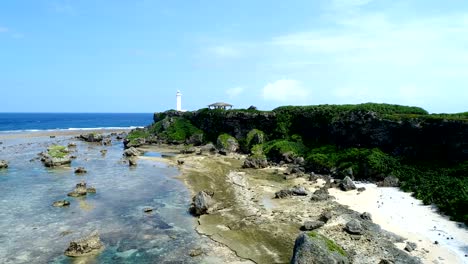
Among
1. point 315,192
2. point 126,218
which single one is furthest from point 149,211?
point 315,192

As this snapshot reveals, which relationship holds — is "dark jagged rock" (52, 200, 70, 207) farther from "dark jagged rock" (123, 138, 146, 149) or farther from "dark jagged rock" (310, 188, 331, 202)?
"dark jagged rock" (123, 138, 146, 149)

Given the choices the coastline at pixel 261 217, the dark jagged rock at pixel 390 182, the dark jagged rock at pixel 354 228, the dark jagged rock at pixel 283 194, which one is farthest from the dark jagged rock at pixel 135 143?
the dark jagged rock at pixel 354 228

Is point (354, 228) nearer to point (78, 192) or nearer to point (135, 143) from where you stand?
point (78, 192)

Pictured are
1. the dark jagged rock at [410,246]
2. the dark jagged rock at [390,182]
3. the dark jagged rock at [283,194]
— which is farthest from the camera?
the dark jagged rock at [390,182]

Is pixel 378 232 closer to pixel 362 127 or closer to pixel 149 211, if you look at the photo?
pixel 149 211

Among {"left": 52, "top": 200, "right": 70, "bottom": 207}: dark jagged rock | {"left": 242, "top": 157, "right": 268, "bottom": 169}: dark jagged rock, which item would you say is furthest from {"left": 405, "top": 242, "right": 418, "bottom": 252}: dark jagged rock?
{"left": 242, "top": 157, "right": 268, "bottom": 169}: dark jagged rock

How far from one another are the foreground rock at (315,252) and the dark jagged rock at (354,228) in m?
6.75

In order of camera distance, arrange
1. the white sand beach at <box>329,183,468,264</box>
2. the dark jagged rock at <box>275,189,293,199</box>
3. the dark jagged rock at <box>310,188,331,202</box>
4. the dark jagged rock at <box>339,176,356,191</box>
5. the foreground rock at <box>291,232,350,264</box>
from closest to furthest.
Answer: the foreground rock at <box>291,232,350,264</box> < the white sand beach at <box>329,183,468,264</box> < the dark jagged rock at <box>310,188,331,202</box> < the dark jagged rock at <box>275,189,293,199</box> < the dark jagged rock at <box>339,176,356,191</box>

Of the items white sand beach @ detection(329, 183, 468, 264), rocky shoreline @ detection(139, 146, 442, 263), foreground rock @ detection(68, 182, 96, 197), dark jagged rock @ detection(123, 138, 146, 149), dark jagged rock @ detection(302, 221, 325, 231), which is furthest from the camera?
dark jagged rock @ detection(123, 138, 146, 149)

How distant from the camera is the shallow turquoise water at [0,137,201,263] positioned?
29438 millimetres

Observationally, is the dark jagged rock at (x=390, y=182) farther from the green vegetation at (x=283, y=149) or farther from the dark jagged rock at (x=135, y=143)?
the dark jagged rock at (x=135, y=143)

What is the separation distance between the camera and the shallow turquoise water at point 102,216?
29.4 meters

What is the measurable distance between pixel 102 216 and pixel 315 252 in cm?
2325

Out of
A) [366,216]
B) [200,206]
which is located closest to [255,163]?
[200,206]
